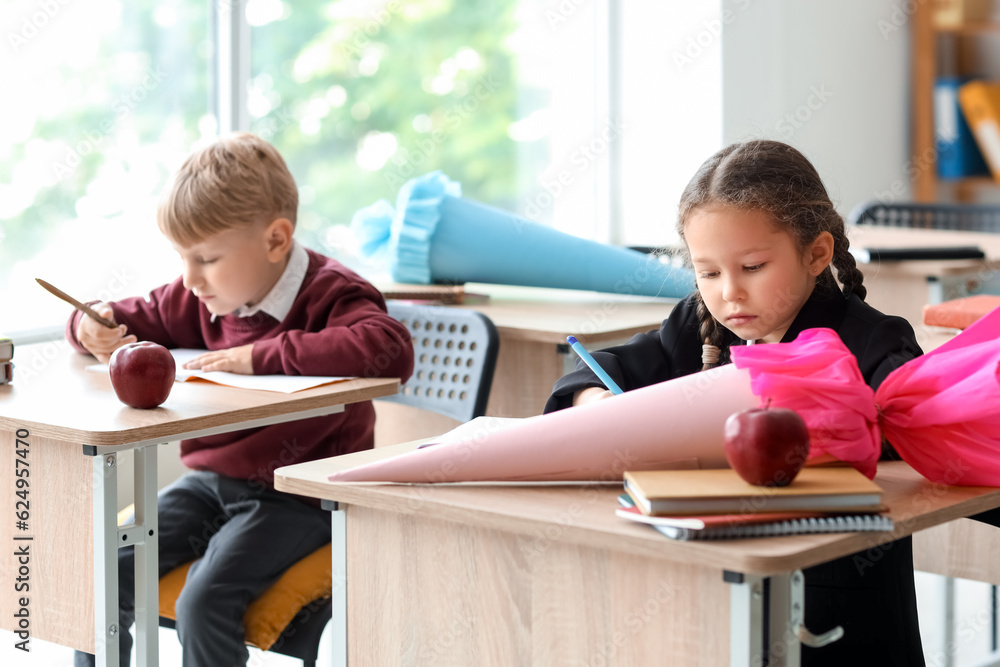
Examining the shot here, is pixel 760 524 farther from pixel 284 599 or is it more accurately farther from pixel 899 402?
pixel 284 599

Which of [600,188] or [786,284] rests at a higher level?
[600,188]

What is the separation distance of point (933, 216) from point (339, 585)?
3.34 metres

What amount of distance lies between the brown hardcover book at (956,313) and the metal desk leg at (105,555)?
4.71ft

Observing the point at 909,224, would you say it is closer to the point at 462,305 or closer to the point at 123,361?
the point at 462,305

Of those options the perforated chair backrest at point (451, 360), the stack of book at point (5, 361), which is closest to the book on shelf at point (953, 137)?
the perforated chair backrest at point (451, 360)

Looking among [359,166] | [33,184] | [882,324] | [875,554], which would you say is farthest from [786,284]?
[359,166]

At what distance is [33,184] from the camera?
2.83 m

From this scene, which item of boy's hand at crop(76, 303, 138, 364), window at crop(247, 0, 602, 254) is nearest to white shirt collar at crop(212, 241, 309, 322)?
boy's hand at crop(76, 303, 138, 364)

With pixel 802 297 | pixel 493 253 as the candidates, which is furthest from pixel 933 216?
pixel 802 297

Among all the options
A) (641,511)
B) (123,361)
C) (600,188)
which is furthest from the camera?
(600,188)

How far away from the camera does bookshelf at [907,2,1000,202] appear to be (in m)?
5.11

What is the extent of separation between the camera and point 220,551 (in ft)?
5.95

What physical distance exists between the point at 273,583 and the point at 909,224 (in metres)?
3.10

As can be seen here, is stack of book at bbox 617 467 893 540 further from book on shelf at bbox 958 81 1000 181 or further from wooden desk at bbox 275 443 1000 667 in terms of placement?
book on shelf at bbox 958 81 1000 181
